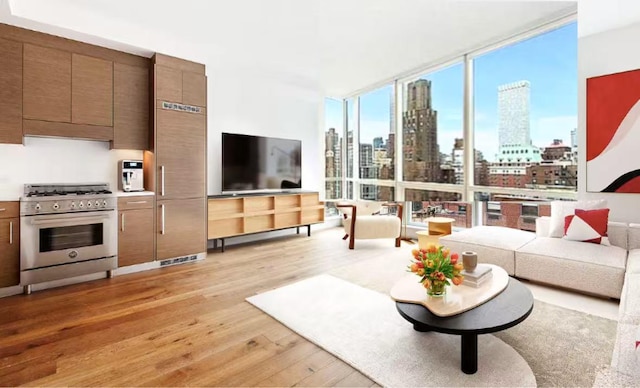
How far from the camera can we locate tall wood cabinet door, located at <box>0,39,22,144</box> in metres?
3.00

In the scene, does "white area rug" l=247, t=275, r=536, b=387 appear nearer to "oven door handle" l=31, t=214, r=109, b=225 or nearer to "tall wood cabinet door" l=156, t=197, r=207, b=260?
"tall wood cabinet door" l=156, t=197, r=207, b=260

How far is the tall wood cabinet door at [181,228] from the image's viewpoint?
153 inches

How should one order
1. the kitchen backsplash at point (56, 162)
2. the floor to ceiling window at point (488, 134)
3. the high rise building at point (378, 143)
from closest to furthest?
the kitchen backsplash at point (56, 162) < the floor to ceiling window at point (488, 134) < the high rise building at point (378, 143)

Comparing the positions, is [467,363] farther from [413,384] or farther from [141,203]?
[141,203]

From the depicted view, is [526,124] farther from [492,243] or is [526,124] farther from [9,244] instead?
[9,244]

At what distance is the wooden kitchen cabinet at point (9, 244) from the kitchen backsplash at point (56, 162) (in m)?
0.11

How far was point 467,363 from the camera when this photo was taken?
1739 mm

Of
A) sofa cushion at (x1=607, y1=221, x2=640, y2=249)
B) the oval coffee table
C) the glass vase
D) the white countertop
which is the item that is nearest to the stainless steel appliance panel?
the white countertop

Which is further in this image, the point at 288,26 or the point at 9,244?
the point at 288,26

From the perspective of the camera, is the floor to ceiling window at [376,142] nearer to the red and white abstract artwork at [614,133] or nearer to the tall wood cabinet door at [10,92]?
the red and white abstract artwork at [614,133]

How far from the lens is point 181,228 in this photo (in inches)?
159

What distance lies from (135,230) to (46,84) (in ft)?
5.58

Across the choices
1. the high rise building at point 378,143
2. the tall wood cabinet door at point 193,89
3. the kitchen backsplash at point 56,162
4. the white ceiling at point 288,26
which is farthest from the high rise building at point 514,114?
the kitchen backsplash at point 56,162

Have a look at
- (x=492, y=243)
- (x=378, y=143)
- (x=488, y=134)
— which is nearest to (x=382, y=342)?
(x=492, y=243)
